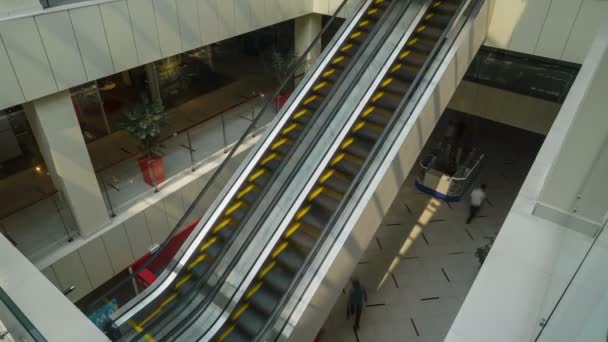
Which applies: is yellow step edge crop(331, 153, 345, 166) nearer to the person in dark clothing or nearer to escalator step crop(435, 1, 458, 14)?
the person in dark clothing

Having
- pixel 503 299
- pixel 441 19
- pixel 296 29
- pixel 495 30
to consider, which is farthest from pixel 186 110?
pixel 503 299

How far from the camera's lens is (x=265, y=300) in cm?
726

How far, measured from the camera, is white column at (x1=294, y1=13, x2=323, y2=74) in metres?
13.1

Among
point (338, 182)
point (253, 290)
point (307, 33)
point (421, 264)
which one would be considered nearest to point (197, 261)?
point (253, 290)

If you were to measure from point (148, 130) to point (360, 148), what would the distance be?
4.55 m

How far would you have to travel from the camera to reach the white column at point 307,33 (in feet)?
43.1

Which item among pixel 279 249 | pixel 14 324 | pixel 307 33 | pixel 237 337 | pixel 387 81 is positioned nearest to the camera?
pixel 14 324

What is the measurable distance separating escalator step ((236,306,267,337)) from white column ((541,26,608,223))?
4749mm

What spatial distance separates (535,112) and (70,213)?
13.0 metres

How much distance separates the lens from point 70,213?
894 cm

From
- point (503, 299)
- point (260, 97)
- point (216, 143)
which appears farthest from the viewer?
point (260, 97)

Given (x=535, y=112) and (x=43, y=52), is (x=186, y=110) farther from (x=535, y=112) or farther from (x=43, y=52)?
(x=535, y=112)

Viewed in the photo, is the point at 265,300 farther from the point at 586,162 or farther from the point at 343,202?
the point at 586,162

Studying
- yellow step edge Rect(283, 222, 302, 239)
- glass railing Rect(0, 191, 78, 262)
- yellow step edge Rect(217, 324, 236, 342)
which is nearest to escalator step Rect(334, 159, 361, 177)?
yellow step edge Rect(283, 222, 302, 239)
